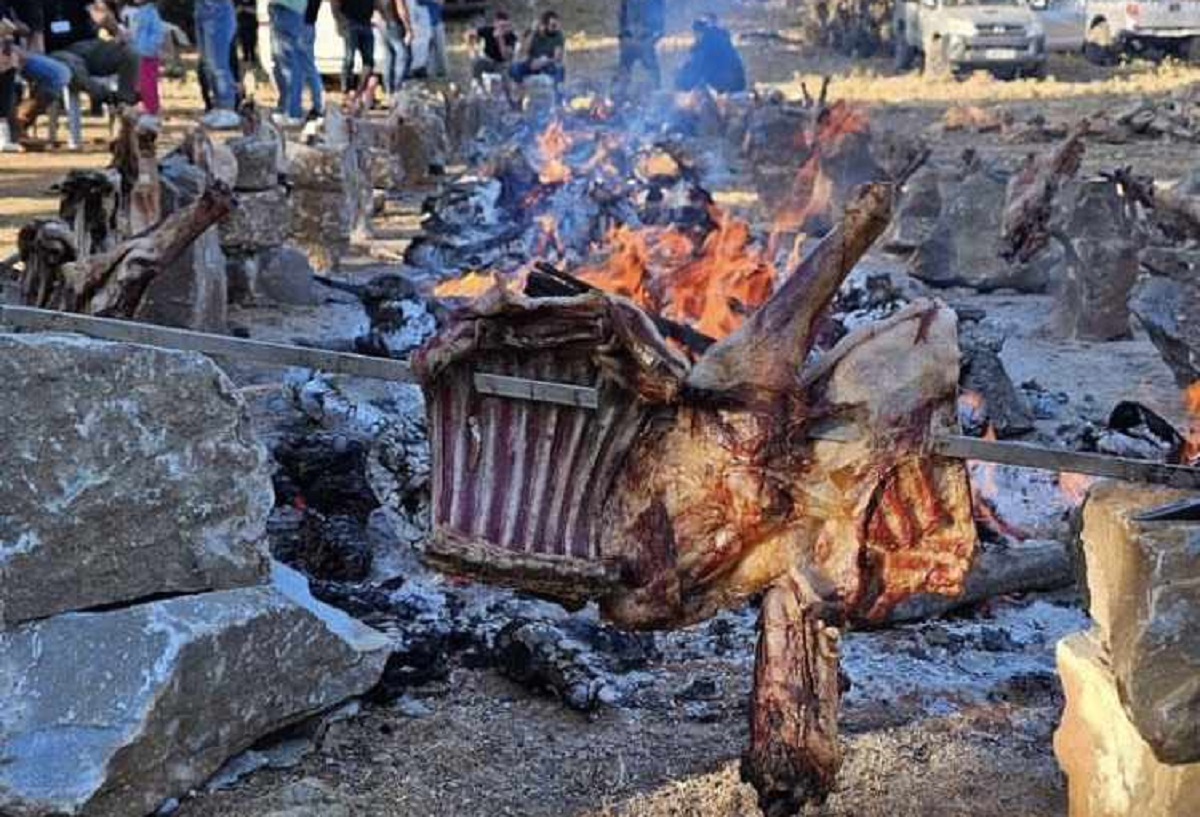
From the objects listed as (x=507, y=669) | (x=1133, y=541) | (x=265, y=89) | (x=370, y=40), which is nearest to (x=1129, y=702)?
(x=1133, y=541)

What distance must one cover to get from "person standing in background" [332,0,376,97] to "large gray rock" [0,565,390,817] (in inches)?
616

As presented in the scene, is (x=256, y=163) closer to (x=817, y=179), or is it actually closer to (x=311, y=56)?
(x=817, y=179)

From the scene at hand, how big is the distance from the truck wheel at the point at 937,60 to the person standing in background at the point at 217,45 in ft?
40.3

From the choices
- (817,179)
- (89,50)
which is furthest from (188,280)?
(89,50)

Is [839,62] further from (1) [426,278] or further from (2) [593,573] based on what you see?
(2) [593,573]

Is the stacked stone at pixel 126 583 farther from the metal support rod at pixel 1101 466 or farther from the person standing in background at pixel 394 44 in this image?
the person standing in background at pixel 394 44

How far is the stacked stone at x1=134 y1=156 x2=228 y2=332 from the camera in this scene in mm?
8148

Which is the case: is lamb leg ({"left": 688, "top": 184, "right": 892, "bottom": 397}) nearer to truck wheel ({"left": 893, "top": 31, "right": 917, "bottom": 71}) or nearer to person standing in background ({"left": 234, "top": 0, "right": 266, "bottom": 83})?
person standing in background ({"left": 234, "top": 0, "right": 266, "bottom": 83})

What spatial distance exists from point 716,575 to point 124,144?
16.9 feet

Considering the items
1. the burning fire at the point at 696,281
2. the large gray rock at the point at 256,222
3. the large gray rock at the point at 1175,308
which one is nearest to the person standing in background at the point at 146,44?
the large gray rock at the point at 256,222

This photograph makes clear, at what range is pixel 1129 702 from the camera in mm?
3258

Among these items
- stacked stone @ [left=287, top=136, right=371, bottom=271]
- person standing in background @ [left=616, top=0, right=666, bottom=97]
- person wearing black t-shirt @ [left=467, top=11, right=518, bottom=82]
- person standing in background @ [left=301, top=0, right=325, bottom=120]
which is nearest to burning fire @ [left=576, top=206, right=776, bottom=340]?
stacked stone @ [left=287, top=136, right=371, bottom=271]

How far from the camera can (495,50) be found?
2338 cm

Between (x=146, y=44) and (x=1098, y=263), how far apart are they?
1121 centimetres
